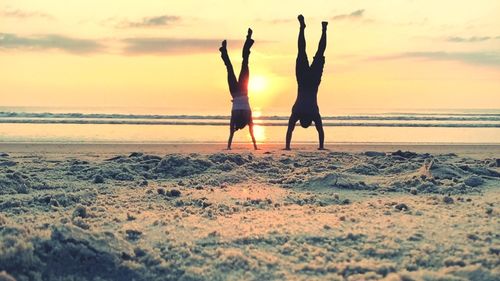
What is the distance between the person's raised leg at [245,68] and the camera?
36.9 ft

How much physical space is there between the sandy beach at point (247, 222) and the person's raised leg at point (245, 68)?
10.2 feet

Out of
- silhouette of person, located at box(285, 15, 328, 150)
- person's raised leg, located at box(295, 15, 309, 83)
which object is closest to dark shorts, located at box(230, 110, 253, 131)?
silhouette of person, located at box(285, 15, 328, 150)

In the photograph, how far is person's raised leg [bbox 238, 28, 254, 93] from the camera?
11.3m

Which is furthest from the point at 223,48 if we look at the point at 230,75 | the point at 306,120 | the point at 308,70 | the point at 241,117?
the point at 306,120

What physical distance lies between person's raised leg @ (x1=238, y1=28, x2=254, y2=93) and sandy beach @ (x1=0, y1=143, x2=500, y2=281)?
3109 millimetres

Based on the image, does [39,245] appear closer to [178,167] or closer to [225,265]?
[225,265]

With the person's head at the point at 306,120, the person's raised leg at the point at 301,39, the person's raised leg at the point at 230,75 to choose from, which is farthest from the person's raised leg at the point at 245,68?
the person's head at the point at 306,120

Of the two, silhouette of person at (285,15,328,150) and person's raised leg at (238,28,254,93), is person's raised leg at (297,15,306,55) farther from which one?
person's raised leg at (238,28,254,93)

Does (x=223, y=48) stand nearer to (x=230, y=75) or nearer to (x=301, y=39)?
(x=230, y=75)

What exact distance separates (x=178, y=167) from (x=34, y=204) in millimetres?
2996

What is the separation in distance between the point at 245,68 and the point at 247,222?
701 cm

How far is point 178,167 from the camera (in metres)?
8.21

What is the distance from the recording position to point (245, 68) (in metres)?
11.4

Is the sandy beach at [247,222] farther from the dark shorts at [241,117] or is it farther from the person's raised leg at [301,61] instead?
the person's raised leg at [301,61]
